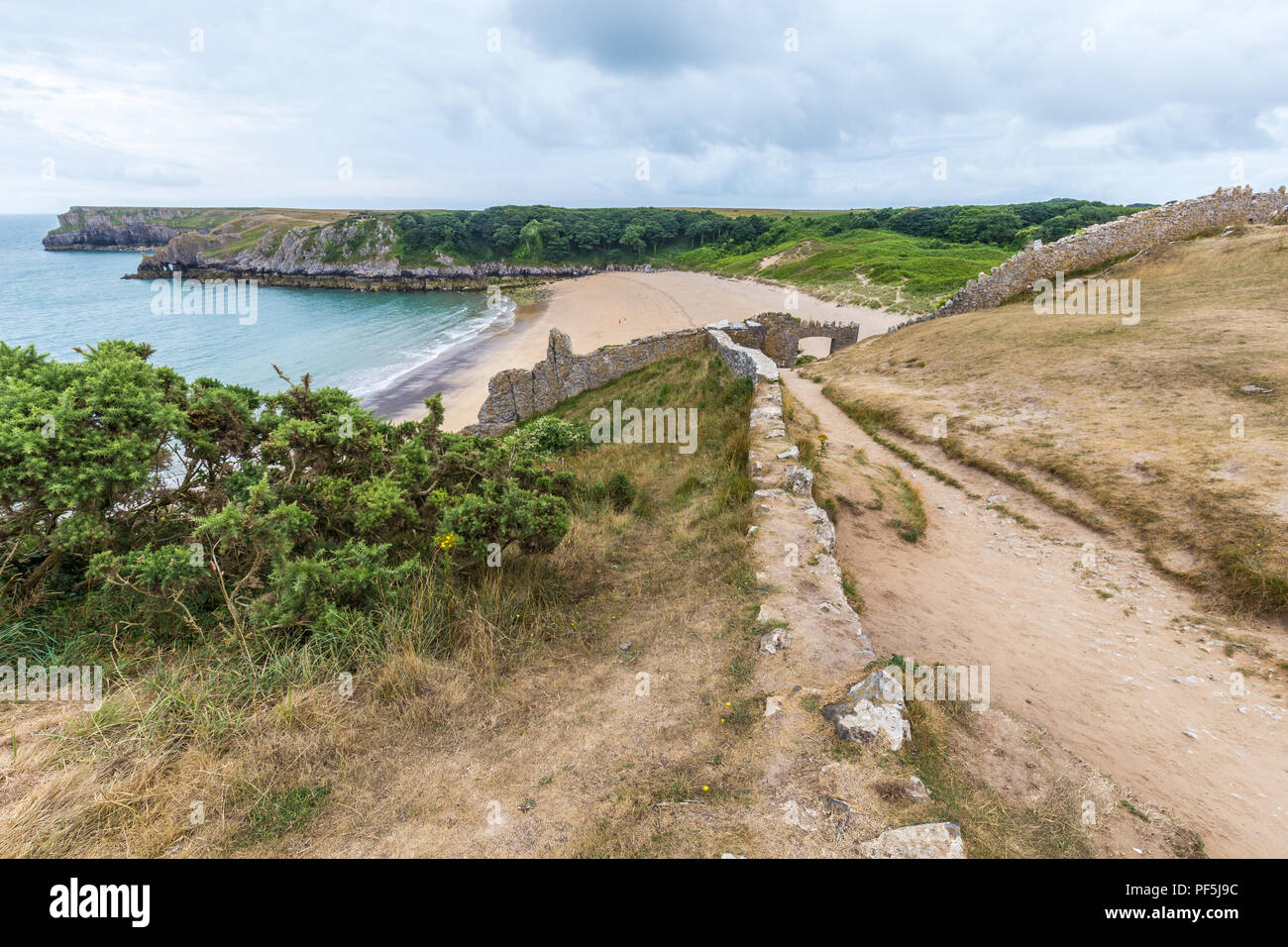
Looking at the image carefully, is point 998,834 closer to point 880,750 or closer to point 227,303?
point 880,750

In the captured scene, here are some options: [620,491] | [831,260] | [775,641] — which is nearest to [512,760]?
[775,641]

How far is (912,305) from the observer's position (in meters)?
38.0

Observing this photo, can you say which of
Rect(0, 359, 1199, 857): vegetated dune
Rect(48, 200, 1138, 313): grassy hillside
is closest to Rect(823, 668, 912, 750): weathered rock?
Rect(0, 359, 1199, 857): vegetated dune

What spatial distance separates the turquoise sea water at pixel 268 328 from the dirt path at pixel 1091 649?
31945 millimetres

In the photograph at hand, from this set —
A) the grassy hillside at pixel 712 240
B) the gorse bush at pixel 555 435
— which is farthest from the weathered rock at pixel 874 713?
the grassy hillside at pixel 712 240

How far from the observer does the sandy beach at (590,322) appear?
30.2m

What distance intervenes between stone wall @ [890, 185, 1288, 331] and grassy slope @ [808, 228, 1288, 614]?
1567 mm

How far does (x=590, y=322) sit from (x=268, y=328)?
3223 centimetres

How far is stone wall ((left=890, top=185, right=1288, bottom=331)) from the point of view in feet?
76.8

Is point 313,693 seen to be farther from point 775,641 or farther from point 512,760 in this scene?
point 775,641

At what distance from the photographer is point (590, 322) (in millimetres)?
48812

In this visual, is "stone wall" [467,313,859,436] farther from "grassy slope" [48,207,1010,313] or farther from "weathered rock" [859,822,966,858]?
"grassy slope" [48,207,1010,313]

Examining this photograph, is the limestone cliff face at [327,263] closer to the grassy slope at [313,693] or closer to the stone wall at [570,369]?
the stone wall at [570,369]
